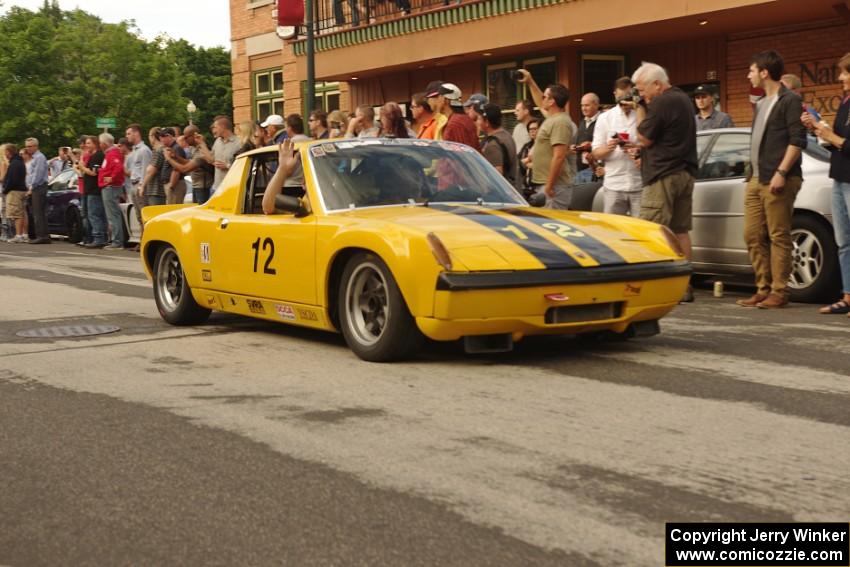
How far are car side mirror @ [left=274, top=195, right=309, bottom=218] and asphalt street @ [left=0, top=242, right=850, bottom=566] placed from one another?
880 millimetres

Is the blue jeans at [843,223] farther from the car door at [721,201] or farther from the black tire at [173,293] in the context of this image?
the black tire at [173,293]

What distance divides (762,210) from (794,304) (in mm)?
866

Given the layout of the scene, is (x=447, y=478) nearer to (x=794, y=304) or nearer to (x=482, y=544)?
(x=482, y=544)

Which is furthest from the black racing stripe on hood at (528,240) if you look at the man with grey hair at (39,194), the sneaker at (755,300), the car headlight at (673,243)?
the man with grey hair at (39,194)

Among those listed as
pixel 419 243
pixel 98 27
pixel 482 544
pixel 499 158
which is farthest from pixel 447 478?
pixel 98 27

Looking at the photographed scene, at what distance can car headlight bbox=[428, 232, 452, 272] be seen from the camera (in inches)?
261

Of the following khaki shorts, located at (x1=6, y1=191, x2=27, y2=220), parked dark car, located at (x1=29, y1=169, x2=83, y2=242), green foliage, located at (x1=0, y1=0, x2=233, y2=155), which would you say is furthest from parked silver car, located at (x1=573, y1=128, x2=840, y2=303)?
green foliage, located at (x1=0, y1=0, x2=233, y2=155)

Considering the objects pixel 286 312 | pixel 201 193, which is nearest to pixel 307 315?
pixel 286 312

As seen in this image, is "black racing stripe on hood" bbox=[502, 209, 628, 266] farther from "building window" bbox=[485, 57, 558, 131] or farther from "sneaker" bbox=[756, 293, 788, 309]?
"building window" bbox=[485, 57, 558, 131]

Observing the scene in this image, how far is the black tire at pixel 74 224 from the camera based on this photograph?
23.3m

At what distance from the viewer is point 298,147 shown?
333 inches

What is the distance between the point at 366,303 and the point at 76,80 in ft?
232

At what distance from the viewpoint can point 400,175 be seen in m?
8.12

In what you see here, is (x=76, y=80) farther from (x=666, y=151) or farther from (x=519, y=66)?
(x=666, y=151)
